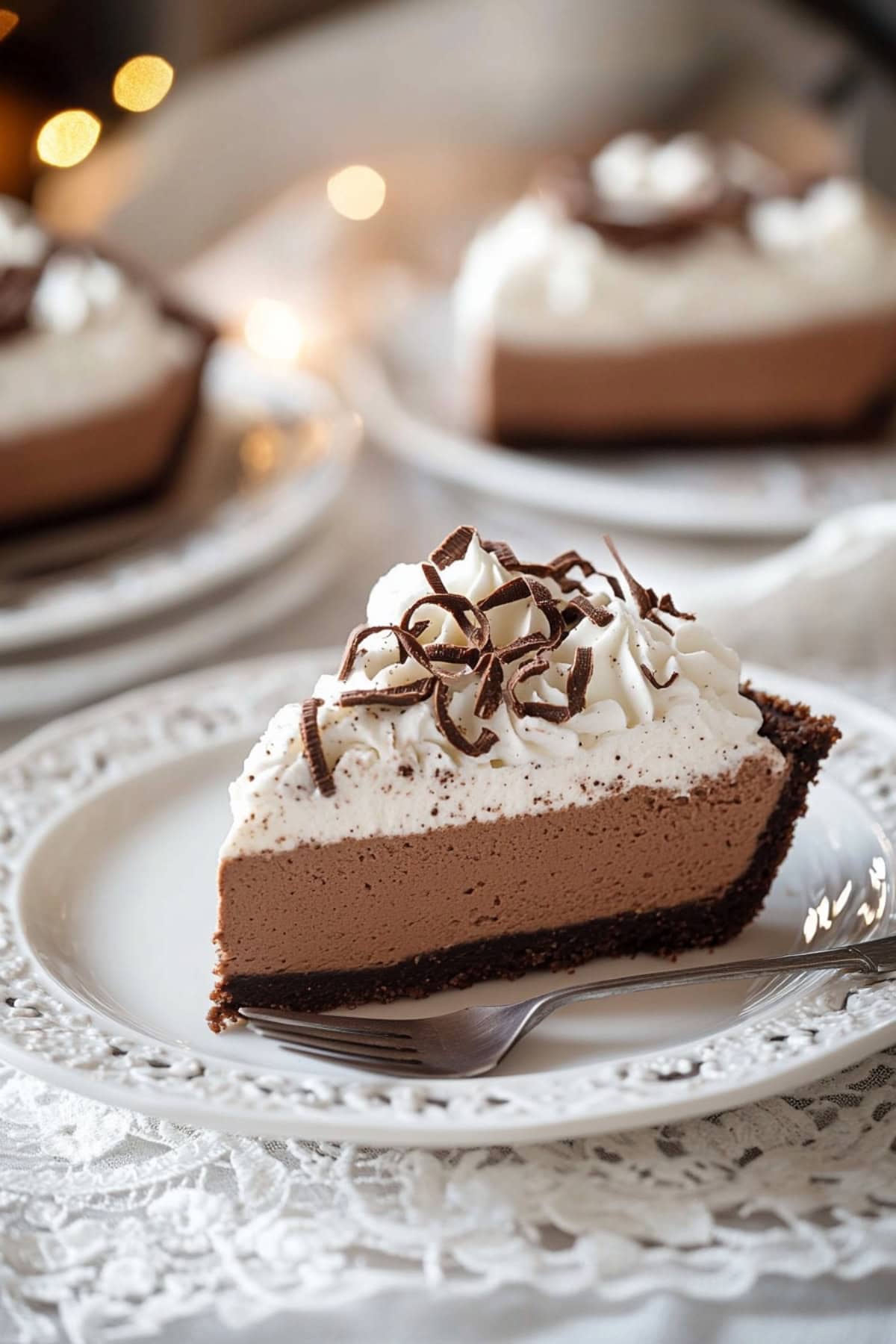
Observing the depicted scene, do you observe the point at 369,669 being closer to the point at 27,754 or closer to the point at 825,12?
Answer: the point at 27,754

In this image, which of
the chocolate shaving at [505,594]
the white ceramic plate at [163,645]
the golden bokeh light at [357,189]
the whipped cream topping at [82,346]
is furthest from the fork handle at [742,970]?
the golden bokeh light at [357,189]

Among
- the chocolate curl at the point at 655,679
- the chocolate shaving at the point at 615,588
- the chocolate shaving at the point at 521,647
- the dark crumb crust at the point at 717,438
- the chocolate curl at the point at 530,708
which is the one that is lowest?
the dark crumb crust at the point at 717,438

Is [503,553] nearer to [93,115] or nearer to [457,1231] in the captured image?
[457,1231]

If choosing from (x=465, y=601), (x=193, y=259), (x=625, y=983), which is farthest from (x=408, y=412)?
(x=625, y=983)

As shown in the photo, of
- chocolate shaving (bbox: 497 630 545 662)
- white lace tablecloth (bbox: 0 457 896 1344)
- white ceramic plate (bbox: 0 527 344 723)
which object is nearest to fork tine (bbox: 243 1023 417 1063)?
white lace tablecloth (bbox: 0 457 896 1344)

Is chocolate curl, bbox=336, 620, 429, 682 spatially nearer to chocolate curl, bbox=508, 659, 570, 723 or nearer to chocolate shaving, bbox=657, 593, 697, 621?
chocolate curl, bbox=508, 659, 570, 723

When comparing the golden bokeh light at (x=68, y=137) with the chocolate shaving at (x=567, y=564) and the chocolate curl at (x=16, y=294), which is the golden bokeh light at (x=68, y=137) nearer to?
the chocolate curl at (x=16, y=294)
